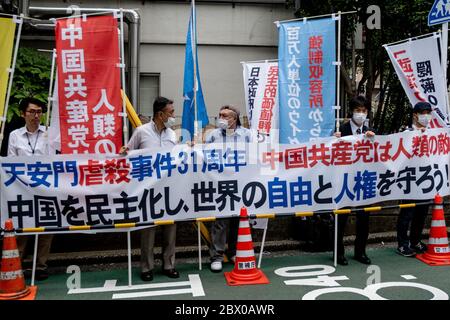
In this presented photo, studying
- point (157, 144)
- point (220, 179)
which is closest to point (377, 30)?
point (220, 179)

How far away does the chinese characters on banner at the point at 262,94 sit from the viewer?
863 cm

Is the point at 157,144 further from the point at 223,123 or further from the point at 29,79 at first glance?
the point at 29,79

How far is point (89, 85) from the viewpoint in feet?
Answer: 17.0

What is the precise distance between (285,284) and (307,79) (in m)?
3.15

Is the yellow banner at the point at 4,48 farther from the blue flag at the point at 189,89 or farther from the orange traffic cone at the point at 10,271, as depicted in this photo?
the blue flag at the point at 189,89

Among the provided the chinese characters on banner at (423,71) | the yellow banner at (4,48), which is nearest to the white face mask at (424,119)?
the chinese characters on banner at (423,71)

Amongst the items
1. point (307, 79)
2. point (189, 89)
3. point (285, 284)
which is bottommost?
point (285, 284)

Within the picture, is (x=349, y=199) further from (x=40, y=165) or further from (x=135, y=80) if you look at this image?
(x=135, y=80)

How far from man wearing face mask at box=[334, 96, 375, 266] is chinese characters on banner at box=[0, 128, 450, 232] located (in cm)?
22

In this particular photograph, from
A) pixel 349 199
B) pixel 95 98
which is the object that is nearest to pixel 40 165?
pixel 95 98

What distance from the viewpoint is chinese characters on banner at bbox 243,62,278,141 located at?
8.63m

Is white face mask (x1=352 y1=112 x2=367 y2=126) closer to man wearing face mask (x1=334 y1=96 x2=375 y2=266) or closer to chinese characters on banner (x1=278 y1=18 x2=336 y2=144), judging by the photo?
man wearing face mask (x1=334 y1=96 x2=375 y2=266)

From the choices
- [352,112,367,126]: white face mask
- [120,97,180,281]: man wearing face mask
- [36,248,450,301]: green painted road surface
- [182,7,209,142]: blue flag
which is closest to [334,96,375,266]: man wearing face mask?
[352,112,367,126]: white face mask

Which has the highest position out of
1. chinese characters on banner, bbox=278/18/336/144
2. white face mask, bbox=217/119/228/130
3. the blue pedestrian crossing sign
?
the blue pedestrian crossing sign
